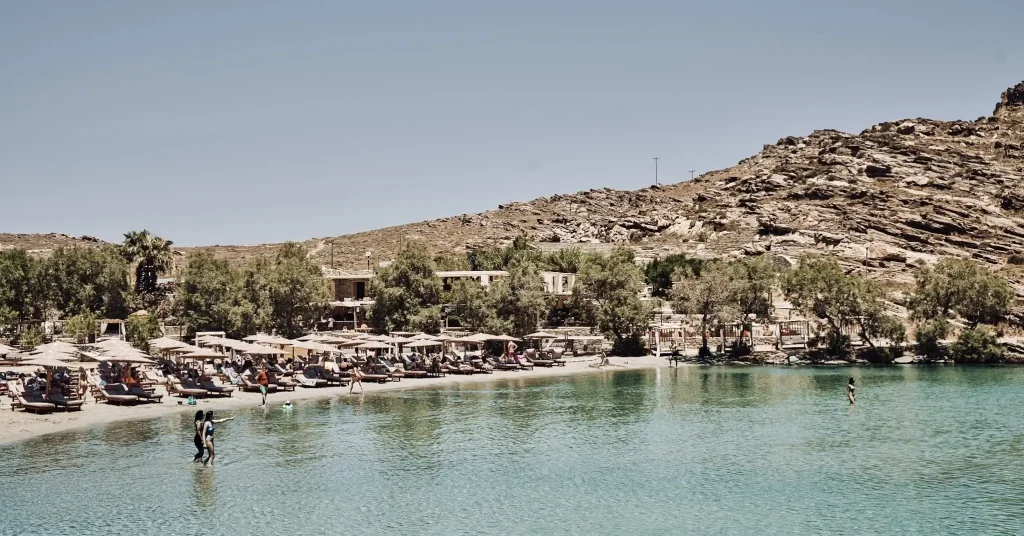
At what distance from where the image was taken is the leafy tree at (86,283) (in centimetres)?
7425

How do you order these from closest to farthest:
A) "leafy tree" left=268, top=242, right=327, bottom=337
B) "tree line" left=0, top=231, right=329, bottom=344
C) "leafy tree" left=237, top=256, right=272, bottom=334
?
"tree line" left=0, top=231, right=329, bottom=344 → "leafy tree" left=237, top=256, right=272, bottom=334 → "leafy tree" left=268, top=242, right=327, bottom=337

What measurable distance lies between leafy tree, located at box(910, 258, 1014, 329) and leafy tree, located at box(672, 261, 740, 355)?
15.2 metres

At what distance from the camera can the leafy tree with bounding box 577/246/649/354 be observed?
72.4 meters

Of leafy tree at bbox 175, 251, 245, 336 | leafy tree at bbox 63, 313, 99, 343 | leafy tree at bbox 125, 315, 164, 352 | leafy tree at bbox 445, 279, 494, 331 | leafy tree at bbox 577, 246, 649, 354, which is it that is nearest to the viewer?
leafy tree at bbox 125, 315, 164, 352

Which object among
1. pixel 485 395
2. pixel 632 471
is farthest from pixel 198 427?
pixel 485 395

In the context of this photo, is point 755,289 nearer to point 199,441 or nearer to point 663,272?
point 663,272

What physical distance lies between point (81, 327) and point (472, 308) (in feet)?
93.5

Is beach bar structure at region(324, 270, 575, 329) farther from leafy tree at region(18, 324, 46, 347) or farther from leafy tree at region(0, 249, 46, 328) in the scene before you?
leafy tree at region(18, 324, 46, 347)

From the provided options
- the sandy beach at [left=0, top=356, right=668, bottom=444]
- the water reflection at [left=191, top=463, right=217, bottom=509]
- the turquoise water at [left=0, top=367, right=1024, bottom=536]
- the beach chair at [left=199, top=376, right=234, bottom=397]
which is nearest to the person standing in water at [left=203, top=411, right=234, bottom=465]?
the water reflection at [left=191, top=463, right=217, bottom=509]

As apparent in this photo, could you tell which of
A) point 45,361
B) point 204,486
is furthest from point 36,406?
point 204,486

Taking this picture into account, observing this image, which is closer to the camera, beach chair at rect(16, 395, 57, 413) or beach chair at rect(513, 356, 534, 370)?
beach chair at rect(16, 395, 57, 413)

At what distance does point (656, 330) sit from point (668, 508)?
5321 centimetres

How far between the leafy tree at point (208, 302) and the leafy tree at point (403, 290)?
36.7ft

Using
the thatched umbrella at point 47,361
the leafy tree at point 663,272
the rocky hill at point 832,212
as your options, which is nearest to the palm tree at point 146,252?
the thatched umbrella at point 47,361
